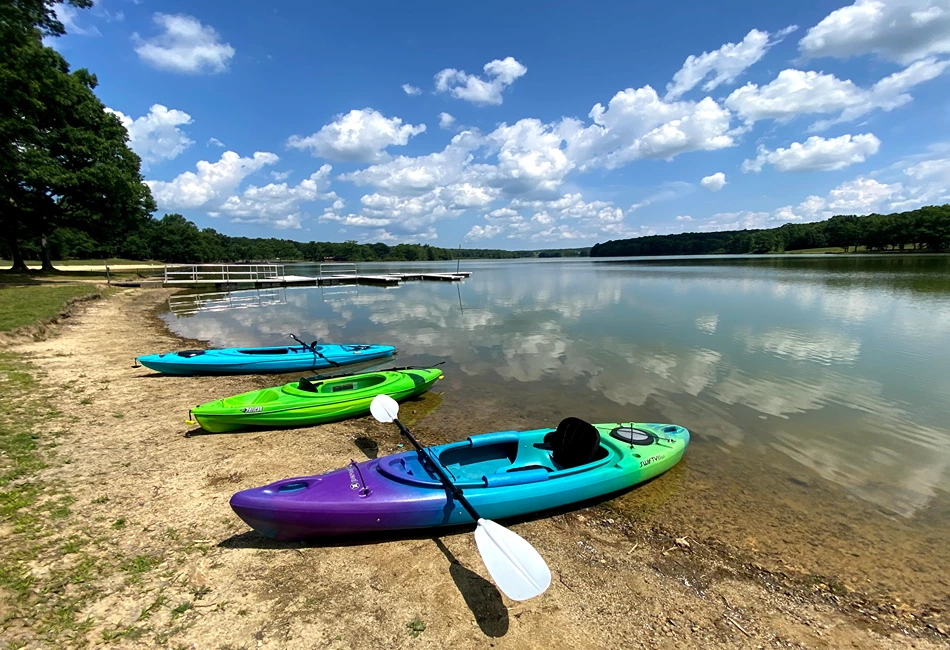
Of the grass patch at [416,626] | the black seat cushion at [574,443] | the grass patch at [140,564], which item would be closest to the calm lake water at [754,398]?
the black seat cushion at [574,443]

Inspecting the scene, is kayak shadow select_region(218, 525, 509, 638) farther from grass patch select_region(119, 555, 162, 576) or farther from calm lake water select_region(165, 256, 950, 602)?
calm lake water select_region(165, 256, 950, 602)

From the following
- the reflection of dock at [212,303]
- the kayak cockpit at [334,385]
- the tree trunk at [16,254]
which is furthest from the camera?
the tree trunk at [16,254]

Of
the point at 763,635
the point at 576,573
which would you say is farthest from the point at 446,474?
the point at 763,635

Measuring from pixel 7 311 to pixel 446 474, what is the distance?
18.8m

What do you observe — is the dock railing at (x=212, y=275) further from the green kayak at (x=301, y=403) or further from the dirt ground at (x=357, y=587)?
the dirt ground at (x=357, y=587)

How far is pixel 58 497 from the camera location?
4652mm

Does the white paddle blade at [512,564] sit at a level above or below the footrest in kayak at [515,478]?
below

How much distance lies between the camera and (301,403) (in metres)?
7.74

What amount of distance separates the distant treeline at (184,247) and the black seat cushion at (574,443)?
4231 cm

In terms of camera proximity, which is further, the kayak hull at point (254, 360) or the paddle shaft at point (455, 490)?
the kayak hull at point (254, 360)

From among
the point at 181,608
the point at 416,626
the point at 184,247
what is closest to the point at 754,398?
the point at 416,626

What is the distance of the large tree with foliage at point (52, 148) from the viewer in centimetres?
1908

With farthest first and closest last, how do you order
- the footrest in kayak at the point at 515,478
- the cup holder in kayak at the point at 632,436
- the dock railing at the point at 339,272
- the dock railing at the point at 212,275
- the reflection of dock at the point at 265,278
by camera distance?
the dock railing at the point at 339,272, the reflection of dock at the point at 265,278, the dock railing at the point at 212,275, the cup holder in kayak at the point at 632,436, the footrest in kayak at the point at 515,478

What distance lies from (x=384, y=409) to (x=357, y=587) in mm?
3247
